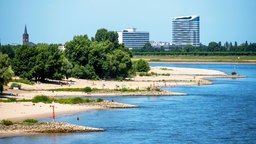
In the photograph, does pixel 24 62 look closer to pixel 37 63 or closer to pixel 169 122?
pixel 37 63

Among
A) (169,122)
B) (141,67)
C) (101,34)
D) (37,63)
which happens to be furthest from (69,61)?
(169,122)

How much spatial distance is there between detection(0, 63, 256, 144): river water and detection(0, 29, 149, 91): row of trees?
1803cm

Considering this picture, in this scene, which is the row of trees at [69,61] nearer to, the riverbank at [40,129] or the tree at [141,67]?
the tree at [141,67]

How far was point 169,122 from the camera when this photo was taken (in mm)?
66562

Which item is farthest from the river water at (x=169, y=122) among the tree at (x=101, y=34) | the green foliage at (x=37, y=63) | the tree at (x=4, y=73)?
the tree at (x=101, y=34)

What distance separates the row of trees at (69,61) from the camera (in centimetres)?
10454

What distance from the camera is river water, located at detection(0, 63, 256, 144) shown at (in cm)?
5453

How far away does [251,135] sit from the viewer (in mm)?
58875

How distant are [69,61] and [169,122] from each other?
2492 inches

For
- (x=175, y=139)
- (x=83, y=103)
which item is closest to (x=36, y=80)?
(x=83, y=103)

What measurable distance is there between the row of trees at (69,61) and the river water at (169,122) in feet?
59.2

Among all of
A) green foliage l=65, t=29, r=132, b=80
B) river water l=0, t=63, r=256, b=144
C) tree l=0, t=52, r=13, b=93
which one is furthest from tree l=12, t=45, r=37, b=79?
tree l=0, t=52, r=13, b=93

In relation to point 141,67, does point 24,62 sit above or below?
above

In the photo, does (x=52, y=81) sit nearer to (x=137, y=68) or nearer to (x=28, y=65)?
(x=28, y=65)
